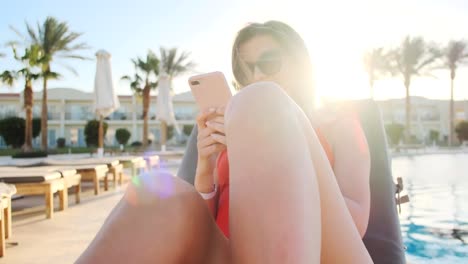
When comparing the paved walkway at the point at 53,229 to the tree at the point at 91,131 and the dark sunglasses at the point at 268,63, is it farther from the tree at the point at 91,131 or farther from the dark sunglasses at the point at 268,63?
the tree at the point at 91,131

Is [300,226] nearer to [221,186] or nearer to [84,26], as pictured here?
[221,186]

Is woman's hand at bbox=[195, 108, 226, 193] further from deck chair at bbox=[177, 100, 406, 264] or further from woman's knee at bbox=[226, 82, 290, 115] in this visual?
deck chair at bbox=[177, 100, 406, 264]

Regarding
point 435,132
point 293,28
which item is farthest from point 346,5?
point 435,132

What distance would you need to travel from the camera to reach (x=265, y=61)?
2084mm

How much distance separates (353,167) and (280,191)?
727 mm

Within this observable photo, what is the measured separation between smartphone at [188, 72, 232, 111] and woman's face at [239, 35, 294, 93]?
0.40 m

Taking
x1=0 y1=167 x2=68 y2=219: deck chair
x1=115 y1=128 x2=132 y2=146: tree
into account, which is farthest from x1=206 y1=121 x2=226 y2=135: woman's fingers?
x1=115 y1=128 x2=132 y2=146: tree

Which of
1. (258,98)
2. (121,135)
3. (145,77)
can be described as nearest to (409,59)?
(145,77)

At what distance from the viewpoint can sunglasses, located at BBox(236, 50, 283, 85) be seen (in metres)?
2.02

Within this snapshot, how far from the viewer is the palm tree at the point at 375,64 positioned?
34.3 m

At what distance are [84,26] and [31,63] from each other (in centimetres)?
581

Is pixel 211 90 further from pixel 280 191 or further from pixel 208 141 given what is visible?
pixel 280 191

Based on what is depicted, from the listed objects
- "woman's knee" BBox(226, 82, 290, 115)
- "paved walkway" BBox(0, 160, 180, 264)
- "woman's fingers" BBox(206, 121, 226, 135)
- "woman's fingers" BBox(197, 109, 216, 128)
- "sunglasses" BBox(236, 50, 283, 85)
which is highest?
"sunglasses" BBox(236, 50, 283, 85)

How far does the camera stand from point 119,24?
15891 mm
